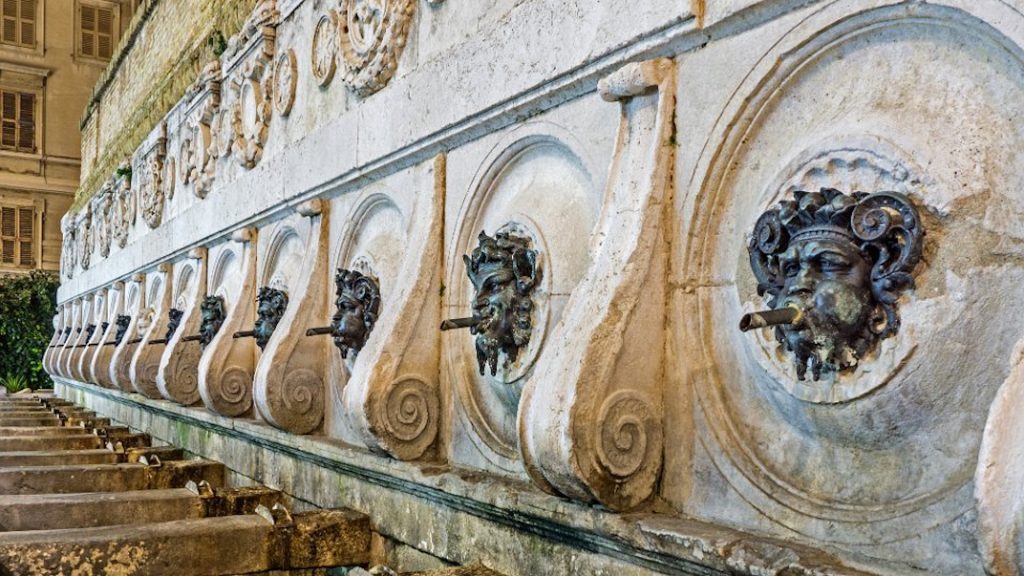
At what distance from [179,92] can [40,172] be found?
14.7m

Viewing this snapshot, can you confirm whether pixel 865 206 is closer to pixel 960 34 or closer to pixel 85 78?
pixel 960 34

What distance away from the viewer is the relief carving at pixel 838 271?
1.94 metres

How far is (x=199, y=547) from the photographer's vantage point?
3543 millimetres

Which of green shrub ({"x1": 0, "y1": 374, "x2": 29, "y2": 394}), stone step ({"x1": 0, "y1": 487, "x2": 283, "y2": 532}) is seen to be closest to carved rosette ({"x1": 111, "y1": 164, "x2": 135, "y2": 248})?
stone step ({"x1": 0, "y1": 487, "x2": 283, "y2": 532})

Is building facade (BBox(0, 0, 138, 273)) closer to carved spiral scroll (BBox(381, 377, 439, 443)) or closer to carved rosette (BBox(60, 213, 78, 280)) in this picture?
carved rosette (BBox(60, 213, 78, 280))

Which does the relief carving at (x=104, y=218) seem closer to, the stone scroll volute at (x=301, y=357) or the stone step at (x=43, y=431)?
the stone step at (x=43, y=431)

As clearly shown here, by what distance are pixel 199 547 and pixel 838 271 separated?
2.55 m

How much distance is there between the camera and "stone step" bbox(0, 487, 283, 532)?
3965mm

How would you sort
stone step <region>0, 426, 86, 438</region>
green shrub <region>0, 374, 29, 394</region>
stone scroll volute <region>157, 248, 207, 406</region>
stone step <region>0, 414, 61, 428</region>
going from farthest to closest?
green shrub <region>0, 374, 29, 394</region> → stone step <region>0, 414, 61, 428</region> → stone step <region>0, 426, 86, 438</region> → stone scroll volute <region>157, 248, 207, 406</region>

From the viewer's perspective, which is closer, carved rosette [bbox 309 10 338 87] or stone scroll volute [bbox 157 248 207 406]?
carved rosette [bbox 309 10 338 87]

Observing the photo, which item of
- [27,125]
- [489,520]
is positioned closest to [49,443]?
[489,520]

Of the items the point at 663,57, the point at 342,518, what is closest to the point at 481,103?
the point at 663,57

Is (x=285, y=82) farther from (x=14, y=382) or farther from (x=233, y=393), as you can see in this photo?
(x=14, y=382)

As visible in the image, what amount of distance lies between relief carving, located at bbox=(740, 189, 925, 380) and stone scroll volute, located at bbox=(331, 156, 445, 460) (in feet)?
6.27
